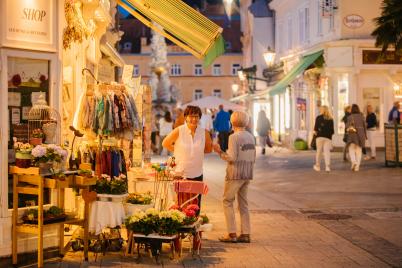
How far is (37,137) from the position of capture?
855 centimetres

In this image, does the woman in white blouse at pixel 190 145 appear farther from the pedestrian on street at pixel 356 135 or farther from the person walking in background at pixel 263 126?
the person walking in background at pixel 263 126

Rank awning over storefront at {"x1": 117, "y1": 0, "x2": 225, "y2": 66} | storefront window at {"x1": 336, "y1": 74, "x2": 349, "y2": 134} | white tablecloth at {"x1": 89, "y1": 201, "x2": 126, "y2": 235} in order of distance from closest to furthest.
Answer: white tablecloth at {"x1": 89, "y1": 201, "x2": 126, "y2": 235} < awning over storefront at {"x1": 117, "y1": 0, "x2": 225, "y2": 66} < storefront window at {"x1": 336, "y1": 74, "x2": 349, "y2": 134}

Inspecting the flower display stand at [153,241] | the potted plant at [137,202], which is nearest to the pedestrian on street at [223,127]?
the potted plant at [137,202]

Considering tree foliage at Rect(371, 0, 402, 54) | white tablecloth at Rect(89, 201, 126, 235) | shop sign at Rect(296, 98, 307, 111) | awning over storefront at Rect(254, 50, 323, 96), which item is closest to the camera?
white tablecloth at Rect(89, 201, 126, 235)

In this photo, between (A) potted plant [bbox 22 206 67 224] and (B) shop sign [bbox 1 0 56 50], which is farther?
(B) shop sign [bbox 1 0 56 50]

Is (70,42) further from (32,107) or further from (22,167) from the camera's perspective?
(22,167)

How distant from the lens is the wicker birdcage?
8.69 metres

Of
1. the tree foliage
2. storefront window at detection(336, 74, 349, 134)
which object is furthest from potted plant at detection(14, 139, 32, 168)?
storefront window at detection(336, 74, 349, 134)

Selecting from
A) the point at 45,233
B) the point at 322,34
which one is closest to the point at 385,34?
the point at 45,233

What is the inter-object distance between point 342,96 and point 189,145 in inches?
777

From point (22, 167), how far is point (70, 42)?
2.59m

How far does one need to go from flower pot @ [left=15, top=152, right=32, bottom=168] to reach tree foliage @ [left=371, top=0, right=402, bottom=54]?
1069 cm

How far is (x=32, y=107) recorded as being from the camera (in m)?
8.80

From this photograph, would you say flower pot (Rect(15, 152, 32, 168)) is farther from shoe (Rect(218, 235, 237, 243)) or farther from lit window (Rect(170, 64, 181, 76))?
lit window (Rect(170, 64, 181, 76))
